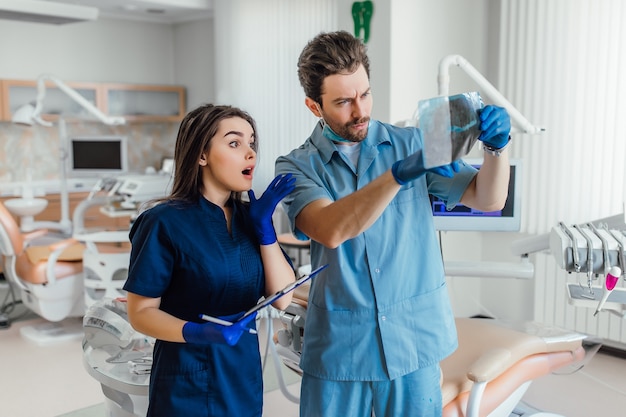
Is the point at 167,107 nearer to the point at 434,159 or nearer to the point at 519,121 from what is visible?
the point at 519,121

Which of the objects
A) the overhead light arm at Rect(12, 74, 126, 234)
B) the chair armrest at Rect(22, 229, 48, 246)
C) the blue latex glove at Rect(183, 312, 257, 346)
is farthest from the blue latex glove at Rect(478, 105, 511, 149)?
the chair armrest at Rect(22, 229, 48, 246)

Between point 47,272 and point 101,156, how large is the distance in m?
1.57

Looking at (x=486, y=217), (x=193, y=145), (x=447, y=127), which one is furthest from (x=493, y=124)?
(x=486, y=217)

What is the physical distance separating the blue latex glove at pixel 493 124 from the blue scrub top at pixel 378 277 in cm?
23

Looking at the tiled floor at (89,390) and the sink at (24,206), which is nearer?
the tiled floor at (89,390)

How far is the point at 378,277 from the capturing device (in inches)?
58.0

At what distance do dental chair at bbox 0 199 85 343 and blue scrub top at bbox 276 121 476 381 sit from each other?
9.99 ft

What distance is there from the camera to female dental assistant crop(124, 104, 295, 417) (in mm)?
1407

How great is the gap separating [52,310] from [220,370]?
10.2ft

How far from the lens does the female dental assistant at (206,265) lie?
1.41m

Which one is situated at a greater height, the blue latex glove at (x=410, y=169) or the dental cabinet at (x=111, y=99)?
the dental cabinet at (x=111, y=99)

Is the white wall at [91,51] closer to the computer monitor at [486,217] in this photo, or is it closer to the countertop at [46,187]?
the countertop at [46,187]

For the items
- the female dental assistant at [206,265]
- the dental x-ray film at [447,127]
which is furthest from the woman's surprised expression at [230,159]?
the dental x-ray film at [447,127]

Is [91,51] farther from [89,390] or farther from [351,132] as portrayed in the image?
[351,132]
